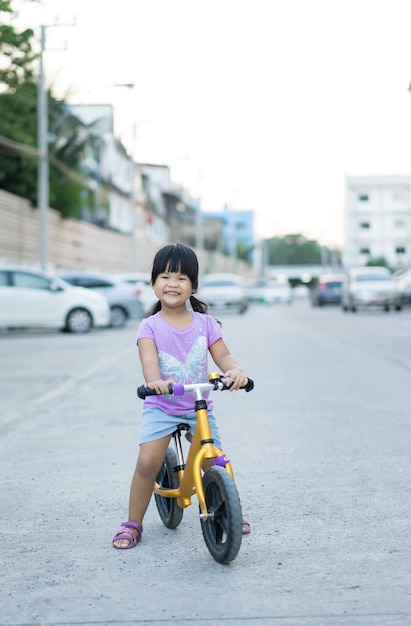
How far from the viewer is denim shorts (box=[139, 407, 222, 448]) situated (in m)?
4.86

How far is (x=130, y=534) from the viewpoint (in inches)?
195

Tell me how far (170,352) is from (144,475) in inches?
22.9

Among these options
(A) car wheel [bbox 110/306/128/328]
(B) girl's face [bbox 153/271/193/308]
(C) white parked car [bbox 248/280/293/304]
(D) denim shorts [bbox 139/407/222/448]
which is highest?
(B) girl's face [bbox 153/271/193/308]

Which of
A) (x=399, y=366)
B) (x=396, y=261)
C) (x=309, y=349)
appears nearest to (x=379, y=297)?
(x=309, y=349)

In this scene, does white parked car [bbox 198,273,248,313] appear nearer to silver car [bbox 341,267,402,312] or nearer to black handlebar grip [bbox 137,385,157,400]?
silver car [bbox 341,267,402,312]

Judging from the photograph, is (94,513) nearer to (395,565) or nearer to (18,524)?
(18,524)

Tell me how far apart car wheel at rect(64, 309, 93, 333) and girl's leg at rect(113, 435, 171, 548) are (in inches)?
820

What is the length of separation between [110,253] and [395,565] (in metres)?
52.7

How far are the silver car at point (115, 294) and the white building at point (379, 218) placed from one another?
94628 millimetres

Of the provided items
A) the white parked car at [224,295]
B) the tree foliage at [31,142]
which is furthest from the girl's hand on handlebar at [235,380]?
the white parked car at [224,295]

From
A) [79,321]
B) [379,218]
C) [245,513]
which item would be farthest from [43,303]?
[379,218]

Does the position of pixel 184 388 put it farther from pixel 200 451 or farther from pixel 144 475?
pixel 144 475

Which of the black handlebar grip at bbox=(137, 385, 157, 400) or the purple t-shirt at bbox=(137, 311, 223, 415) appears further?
the purple t-shirt at bbox=(137, 311, 223, 415)

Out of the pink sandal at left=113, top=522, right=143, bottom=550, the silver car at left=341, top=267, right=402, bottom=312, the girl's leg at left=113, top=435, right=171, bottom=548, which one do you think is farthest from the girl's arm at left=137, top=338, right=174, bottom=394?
the silver car at left=341, top=267, right=402, bottom=312
